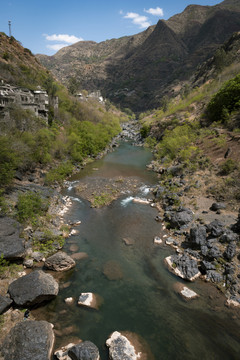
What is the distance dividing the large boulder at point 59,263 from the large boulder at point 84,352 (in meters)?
5.05

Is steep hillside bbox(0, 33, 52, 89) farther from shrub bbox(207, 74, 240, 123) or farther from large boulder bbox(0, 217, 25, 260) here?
large boulder bbox(0, 217, 25, 260)

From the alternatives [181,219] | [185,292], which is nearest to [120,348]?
[185,292]

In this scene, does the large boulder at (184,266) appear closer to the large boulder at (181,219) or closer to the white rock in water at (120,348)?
the large boulder at (181,219)

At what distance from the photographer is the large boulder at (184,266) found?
12336 millimetres

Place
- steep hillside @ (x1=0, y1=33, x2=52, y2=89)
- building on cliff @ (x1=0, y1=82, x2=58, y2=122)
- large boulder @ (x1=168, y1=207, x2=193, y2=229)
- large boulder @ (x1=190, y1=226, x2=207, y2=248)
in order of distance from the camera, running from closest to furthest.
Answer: large boulder @ (x1=190, y1=226, x2=207, y2=248) → large boulder @ (x1=168, y1=207, x2=193, y2=229) → building on cliff @ (x1=0, y1=82, x2=58, y2=122) → steep hillside @ (x1=0, y1=33, x2=52, y2=89)

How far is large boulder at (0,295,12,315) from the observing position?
955 cm

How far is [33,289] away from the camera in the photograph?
10.4m

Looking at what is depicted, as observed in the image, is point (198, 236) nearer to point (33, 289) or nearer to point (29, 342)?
point (33, 289)

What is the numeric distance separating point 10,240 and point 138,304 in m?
8.90

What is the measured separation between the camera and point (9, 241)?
43.5 feet

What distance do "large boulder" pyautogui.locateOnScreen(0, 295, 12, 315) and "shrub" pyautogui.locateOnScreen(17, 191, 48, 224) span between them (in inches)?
264

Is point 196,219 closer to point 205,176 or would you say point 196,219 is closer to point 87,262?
point 205,176

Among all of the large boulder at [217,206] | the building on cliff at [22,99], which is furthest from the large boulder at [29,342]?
the building on cliff at [22,99]

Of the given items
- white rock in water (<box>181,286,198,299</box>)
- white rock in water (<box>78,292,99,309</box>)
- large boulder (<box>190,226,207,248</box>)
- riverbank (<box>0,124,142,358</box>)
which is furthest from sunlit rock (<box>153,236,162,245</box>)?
riverbank (<box>0,124,142,358</box>)
